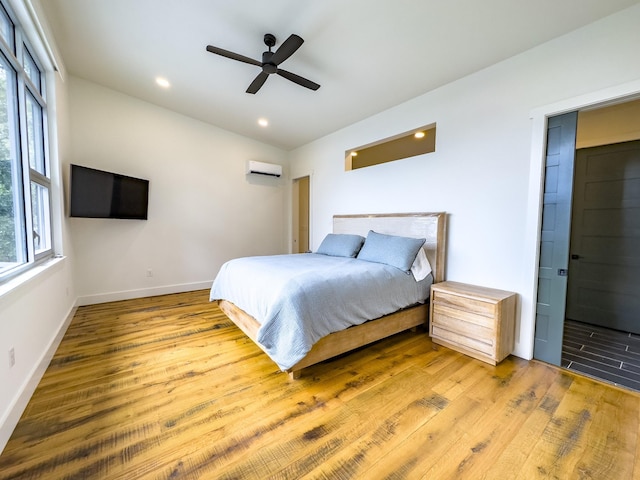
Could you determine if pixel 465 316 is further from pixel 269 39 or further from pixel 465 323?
pixel 269 39

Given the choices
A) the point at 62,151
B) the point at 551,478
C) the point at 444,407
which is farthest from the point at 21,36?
the point at 551,478

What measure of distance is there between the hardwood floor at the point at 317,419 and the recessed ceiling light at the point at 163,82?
3176 mm

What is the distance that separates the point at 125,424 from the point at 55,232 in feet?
8.10

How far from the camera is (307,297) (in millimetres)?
2008

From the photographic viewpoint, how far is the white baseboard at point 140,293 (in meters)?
3.78

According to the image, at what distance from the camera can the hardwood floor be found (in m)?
1.31

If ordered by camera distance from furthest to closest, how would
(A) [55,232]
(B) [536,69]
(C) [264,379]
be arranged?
(A) [55,232] < (B) [536,69] < (C) [264,379]

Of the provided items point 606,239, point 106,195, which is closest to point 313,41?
point 106,195

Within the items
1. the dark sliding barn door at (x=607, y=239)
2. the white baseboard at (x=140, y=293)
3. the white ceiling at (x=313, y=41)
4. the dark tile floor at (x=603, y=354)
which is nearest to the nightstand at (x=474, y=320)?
the dark tile floor at (x=603, y=354)

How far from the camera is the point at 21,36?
2.13 metres

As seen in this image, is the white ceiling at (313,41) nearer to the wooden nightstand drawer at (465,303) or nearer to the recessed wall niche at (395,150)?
the recessed wall niche at (395,150)

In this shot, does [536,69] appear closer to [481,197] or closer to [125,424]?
[481,197]

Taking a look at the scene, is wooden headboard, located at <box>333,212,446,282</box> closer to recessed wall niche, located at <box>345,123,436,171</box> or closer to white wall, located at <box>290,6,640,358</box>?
white wall, located at <box>290,6,640,358</box>

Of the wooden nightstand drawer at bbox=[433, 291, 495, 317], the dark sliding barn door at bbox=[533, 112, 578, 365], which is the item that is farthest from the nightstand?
the dark sliding barn door at bbox=[533, 112, 578, 365]
